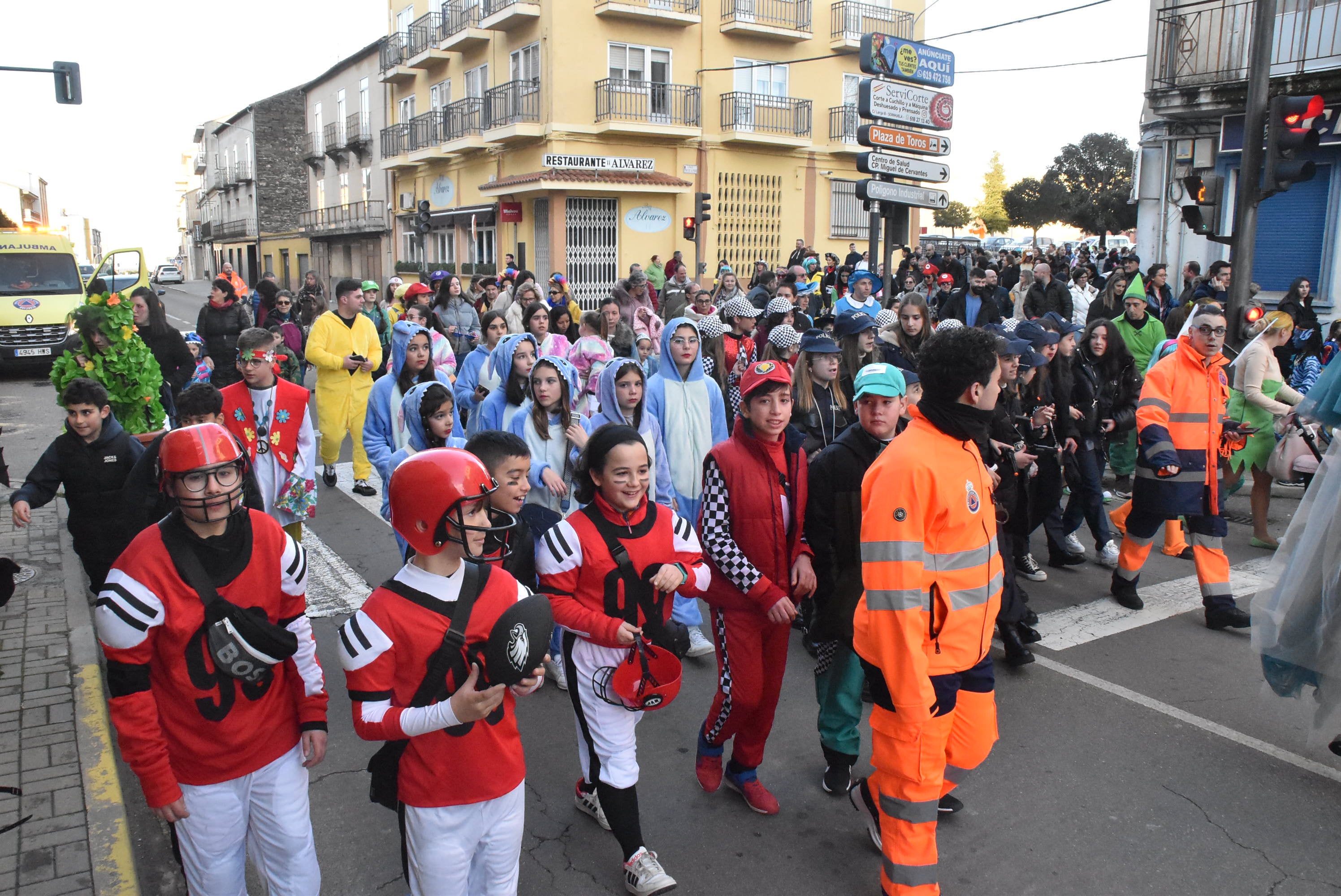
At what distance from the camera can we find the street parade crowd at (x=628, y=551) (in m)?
2.57

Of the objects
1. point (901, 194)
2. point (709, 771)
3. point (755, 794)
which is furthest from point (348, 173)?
point (755, 794)

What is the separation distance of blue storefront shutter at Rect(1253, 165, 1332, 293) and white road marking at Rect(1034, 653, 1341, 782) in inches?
526

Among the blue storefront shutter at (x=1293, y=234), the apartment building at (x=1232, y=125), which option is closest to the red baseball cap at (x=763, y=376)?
the apartment building at (x=1232, y=125)

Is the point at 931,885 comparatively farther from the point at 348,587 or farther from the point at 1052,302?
the point at 1052,302

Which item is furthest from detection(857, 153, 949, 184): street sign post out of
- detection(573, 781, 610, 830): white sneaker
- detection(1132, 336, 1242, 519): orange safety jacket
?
detection(573, 781, 610, 830): white sneaker

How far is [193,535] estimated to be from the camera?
2.75m

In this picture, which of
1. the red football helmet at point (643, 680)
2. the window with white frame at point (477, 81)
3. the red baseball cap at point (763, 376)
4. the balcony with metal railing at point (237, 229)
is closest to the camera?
the red football helmet at point (643, 680)

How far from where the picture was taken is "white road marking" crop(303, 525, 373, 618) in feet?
20.5

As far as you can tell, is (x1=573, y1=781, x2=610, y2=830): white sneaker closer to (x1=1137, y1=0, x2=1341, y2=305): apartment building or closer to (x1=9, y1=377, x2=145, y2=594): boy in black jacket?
A: (x1=9, y1=377, x2=145, y2=594): boy in black jacket

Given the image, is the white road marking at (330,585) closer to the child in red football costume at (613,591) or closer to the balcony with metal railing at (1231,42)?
the child in red football costume at (613,591)

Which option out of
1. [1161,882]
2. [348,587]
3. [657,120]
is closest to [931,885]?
[1161,882]

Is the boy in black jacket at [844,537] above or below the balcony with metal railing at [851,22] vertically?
below

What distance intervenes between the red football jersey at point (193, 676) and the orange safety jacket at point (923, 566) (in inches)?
70.3

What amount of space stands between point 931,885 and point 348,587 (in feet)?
15.7
